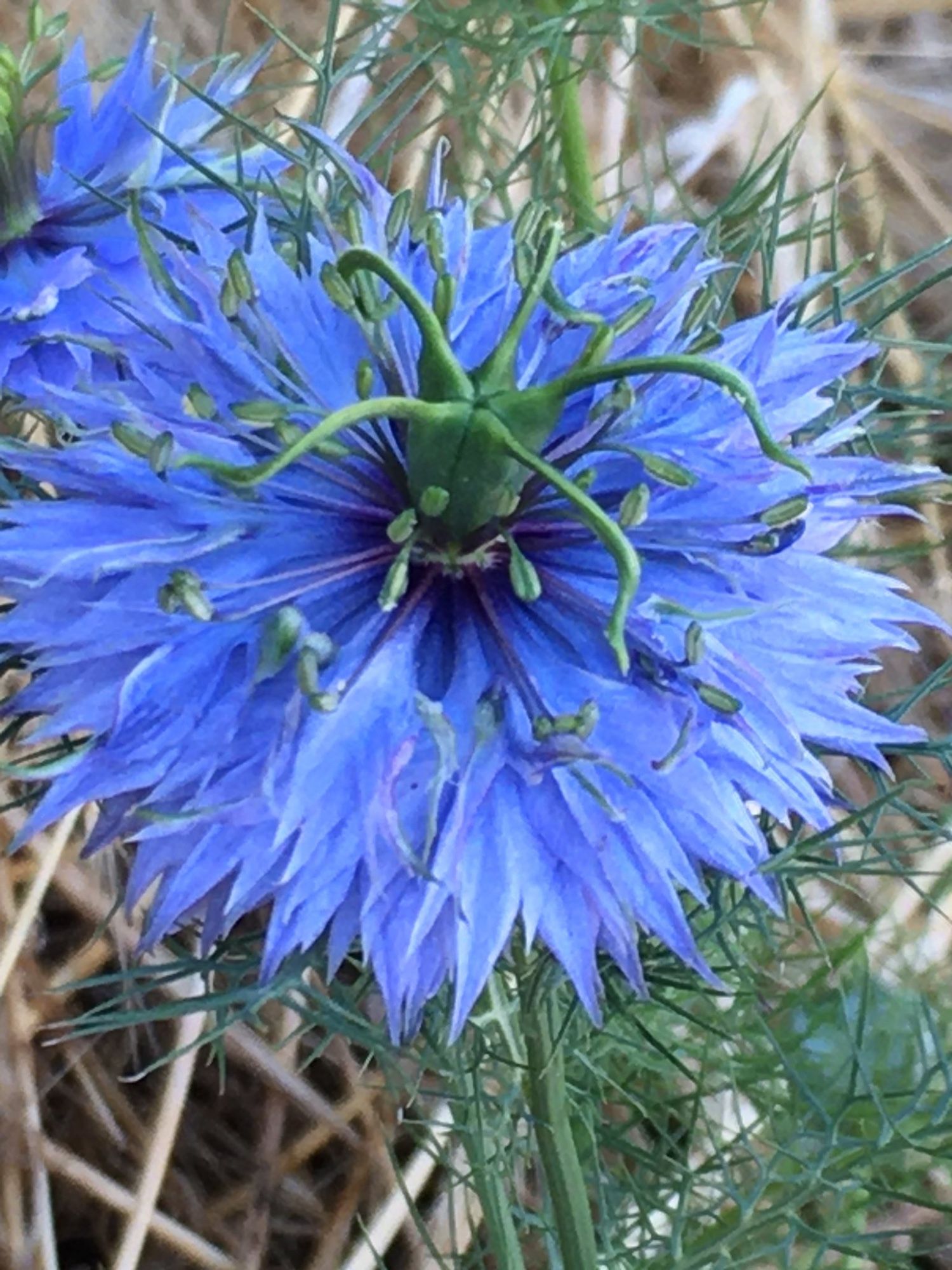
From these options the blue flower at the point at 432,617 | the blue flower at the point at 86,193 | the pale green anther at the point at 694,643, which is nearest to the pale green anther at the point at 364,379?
the blue flower at the point at 432,617

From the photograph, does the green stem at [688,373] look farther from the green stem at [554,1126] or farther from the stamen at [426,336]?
the green stem at [554,1126]

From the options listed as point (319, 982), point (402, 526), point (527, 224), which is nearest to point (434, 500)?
point (402, 526)

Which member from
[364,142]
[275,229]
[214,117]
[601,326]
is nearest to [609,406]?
[601,326]

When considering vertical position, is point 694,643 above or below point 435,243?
below

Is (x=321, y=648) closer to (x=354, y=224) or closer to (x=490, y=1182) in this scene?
(x=354, y=224)

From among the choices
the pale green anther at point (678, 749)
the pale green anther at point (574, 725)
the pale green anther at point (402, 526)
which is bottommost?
the pale green anther at point (678, 749)

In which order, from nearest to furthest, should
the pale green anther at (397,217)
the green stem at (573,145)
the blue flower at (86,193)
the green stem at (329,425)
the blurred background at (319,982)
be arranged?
the green stem at (329,425)
the pale green anther at (397,217)
the blue flower at (86,193)
the green stem at (573,145)
the blurred background at (319,982)
